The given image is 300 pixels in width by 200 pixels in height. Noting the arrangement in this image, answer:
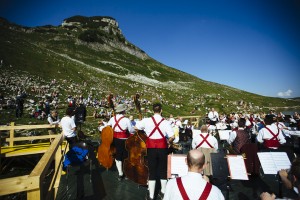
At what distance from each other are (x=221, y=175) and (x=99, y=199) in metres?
3.16

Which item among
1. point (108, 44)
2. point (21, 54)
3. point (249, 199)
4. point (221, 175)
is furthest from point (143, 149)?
point (108, 44)

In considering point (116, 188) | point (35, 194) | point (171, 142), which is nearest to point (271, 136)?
point (171, 142)

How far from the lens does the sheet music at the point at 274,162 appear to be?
501 centimetres

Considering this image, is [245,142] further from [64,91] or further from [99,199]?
[64,91]

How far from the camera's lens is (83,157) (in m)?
7.11

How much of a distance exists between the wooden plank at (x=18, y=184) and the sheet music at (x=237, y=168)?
413 centimetres

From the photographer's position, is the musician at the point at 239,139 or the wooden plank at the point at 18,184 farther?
the musician at the point at 239,139

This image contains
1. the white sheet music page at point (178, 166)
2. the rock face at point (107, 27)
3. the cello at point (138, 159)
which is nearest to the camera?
the white sheet music page at point (178, 166)

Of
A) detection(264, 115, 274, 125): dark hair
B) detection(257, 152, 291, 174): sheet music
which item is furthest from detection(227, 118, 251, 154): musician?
detection(257, 152, 291, 174): sheet music

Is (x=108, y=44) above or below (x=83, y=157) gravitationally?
above

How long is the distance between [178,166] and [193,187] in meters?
2.30

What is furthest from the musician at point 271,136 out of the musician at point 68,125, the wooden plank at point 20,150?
the wooden plank at point 20,150

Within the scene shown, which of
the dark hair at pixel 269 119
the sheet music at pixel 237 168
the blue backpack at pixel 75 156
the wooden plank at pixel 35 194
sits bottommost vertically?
the blue backpack at pixel 75 156

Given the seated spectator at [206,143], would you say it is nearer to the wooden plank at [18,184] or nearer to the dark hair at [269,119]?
the dark hair at [269,119]
